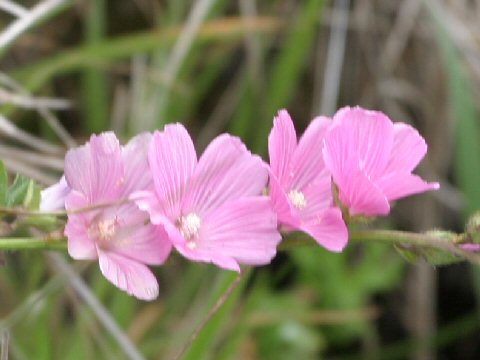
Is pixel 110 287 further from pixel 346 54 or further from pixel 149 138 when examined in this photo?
pixel 149 138

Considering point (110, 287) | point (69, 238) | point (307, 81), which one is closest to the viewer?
point (69, 238)

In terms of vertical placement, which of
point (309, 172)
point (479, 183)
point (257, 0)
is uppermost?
point (309, 172)

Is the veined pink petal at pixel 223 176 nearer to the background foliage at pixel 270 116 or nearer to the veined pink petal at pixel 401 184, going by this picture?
the veined pink petal at pixel 401 184

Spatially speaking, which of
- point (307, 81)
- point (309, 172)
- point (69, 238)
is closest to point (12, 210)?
point (69, 238)

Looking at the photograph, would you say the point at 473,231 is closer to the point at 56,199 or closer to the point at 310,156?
the point at 310,156

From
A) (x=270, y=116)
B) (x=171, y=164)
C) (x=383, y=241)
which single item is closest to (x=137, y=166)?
(x=171, y=164)

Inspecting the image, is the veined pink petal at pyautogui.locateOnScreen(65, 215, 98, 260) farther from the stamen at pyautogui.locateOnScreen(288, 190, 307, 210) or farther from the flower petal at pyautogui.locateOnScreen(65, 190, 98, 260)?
the stamen at pyautogui.locateOnScreen(288, 190, 307, 210)
